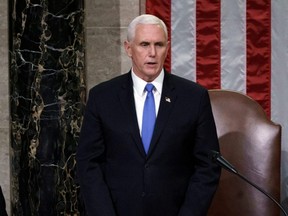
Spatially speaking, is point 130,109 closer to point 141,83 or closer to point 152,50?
point 141,83

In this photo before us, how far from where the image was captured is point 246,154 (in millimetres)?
3629

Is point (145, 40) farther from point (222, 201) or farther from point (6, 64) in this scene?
point (6, 64)

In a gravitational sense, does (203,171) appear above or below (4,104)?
below

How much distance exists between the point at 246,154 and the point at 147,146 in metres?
1.08

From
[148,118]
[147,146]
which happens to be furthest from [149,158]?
[148,118]

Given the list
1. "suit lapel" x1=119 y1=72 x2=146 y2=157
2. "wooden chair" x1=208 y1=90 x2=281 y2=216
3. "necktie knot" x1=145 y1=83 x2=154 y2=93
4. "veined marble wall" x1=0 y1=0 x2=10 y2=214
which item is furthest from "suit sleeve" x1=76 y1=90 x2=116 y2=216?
"veined marble wall" x1=0 y1=0 x2=10 y2=214

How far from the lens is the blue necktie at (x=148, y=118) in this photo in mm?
2740

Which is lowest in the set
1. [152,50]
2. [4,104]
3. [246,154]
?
[246,154]

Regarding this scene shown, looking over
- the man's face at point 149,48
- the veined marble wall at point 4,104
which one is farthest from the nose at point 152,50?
the veined marble wall at point 4,104

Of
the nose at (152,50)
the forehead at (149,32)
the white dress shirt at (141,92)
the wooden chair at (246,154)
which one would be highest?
the forehead at (149,32)

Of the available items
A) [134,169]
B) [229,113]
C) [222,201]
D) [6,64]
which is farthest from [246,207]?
[6,64]

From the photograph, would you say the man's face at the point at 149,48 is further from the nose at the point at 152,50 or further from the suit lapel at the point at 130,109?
the suit lapel at the point at 130,109

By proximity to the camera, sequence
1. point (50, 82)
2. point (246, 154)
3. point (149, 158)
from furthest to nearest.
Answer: point (50, 82) < point (246, 154) < point (149, 158)

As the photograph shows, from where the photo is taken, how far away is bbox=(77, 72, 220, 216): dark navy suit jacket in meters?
2.71
